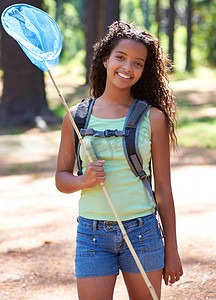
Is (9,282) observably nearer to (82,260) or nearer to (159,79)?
(82,260)

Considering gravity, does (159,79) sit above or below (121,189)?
above

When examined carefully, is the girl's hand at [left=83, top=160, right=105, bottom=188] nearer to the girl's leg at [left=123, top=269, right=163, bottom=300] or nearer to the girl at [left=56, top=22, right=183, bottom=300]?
the girl at [left=56, top=22, right=183, bottom=300]

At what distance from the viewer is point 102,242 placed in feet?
7.64

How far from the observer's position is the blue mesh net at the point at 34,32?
249 cm

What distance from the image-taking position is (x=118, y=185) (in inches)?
93.4

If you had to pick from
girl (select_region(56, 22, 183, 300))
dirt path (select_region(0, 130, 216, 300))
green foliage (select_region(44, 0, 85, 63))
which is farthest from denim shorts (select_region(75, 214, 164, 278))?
green foliage (select_region(44, 0, 85, 63))

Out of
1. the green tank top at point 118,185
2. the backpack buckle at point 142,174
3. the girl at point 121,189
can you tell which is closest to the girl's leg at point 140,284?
the girl at point 121,189

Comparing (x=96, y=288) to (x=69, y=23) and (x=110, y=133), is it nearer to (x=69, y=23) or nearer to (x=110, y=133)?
(x=110, y=133)

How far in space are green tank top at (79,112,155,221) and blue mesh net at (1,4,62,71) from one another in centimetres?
46

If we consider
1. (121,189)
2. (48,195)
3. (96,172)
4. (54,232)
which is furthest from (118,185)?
(48,195)

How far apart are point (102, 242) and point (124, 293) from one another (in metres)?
1.44

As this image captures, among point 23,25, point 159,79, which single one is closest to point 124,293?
point 159,79

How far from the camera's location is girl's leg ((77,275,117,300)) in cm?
232

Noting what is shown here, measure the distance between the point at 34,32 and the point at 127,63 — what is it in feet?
1.59
